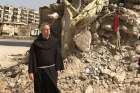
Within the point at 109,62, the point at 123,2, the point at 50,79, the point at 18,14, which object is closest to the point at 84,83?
the point at 109,62

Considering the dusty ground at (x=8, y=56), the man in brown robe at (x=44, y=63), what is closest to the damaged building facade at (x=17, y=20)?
the dusty ground at (x=8, y=56)

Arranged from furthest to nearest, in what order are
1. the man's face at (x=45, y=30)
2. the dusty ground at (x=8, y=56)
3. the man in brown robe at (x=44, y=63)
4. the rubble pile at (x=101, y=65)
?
the dusty ground at (x=8, y=56) → the rubble pile at (x=101, y=65) → the man in brown robe at (x=44, y=63) → the man's face at (x=45, y=30)

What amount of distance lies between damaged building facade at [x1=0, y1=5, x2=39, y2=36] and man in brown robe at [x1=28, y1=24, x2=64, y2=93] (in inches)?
1134

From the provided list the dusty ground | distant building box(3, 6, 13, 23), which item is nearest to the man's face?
the dusty ground

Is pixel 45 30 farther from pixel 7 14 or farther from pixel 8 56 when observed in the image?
pixel 7 14

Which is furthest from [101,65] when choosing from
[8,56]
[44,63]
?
[8,56]

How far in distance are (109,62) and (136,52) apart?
0.80 metres

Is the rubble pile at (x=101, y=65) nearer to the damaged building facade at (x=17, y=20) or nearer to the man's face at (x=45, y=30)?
the man's face at (x=45, y=30)

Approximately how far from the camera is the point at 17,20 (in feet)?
119

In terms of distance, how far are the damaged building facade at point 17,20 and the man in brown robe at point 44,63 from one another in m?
28.8

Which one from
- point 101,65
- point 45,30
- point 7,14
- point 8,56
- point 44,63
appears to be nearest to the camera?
point 45,30

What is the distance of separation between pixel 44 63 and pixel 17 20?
96.6ft

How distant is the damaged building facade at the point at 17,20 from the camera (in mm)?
36125

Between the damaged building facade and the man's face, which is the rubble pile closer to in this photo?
the man's face
